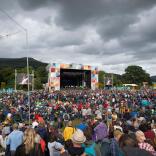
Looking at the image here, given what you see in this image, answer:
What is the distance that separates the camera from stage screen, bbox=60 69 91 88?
6825cm

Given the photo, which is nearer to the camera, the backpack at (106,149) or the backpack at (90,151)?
the backpack at (90,151)

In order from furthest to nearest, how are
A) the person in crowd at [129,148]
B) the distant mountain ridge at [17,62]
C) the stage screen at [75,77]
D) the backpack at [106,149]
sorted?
the distant mountain ridge at [17,62] → the stage screen at [75,77] → the backpack at [106,149] → the person in crowd at [129,148]

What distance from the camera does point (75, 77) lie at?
72.9 metres

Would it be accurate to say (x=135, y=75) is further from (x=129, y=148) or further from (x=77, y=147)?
(x=77, y=147)

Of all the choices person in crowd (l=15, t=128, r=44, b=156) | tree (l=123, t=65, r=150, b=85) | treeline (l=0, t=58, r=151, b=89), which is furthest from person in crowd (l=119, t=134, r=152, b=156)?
tree (l=123, t=65, r=150, b=85)

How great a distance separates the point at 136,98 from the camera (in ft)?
104

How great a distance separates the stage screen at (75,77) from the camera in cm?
6825

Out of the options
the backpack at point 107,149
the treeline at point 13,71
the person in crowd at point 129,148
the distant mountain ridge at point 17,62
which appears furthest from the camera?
the distant mountain ridge at point 17,62

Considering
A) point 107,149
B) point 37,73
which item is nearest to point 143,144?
point 107,149

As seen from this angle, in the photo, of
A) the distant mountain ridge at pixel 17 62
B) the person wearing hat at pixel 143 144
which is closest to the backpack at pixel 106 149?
the person wearing hat at pixel 143 144

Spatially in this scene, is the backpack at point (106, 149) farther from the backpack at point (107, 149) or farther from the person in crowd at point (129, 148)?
the person in crowd at point (129, 148)

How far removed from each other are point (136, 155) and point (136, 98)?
27704 mm

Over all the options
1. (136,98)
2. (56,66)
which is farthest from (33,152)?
(56,66)

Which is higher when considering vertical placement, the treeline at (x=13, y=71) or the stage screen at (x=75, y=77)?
the treeline at (x=13, y=71)
